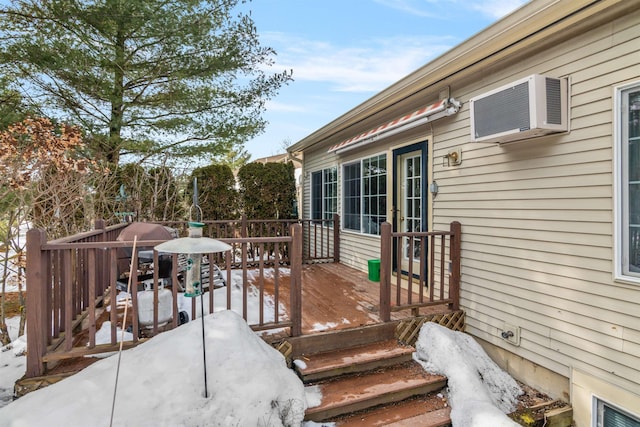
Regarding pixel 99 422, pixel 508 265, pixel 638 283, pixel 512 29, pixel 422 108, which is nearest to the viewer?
pixel 99 422

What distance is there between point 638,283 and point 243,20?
8.18 m

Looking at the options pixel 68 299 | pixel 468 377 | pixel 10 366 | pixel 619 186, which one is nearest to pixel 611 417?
pixel 468 377

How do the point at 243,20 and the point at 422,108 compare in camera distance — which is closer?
the point at 422,108

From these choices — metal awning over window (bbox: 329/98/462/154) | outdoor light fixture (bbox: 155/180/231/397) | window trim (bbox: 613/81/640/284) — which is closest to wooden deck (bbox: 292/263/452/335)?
outdoor light fixture (bbox: 155/180/231/397)

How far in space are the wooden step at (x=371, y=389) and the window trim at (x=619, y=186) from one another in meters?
1.60

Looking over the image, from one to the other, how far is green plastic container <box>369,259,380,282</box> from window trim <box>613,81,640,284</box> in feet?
9.61

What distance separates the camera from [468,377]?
2.88 m

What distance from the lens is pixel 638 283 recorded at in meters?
2.31

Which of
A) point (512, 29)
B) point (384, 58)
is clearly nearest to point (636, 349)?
point (512, 29)

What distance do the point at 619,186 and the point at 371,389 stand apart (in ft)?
7.79

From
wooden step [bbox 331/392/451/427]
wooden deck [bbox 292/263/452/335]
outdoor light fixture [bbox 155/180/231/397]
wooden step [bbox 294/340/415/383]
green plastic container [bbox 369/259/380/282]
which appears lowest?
wooden step [bbox 331/392/451/427]

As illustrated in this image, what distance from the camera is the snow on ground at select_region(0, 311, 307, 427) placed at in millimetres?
1963

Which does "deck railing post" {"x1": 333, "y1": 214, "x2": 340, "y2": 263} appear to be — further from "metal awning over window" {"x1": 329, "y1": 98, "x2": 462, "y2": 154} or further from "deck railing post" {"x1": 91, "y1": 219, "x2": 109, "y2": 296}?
"deck railing post" {"x1": 91, "y1": 219, "x2": 109, "y2": 296}

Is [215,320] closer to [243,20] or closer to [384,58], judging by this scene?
[243,20]
